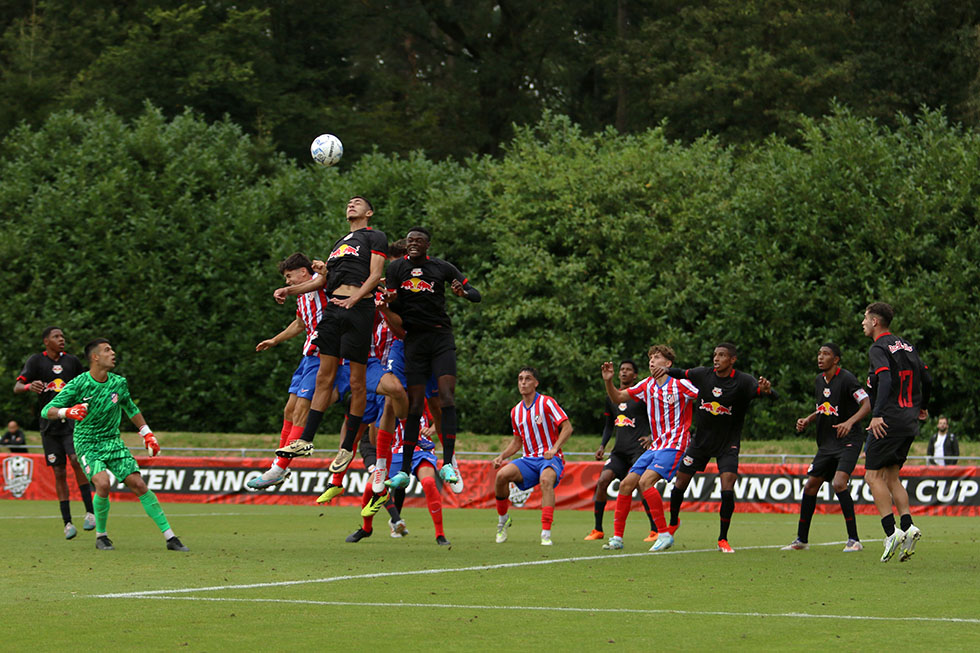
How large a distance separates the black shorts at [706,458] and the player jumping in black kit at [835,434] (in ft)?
3.00

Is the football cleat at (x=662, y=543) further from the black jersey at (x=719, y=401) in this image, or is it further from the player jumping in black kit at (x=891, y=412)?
the player jumping in black kit at (x=891, y=412)

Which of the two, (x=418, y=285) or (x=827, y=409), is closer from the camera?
(x=418, y=285)

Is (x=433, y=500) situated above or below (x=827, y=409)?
below

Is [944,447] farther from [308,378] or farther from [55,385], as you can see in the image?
[55,385]

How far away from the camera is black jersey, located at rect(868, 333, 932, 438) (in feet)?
44.4

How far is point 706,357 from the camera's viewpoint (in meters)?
35.5

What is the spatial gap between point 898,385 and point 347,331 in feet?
18.1

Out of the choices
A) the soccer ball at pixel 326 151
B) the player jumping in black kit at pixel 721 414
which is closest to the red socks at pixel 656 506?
the player jumping in black kit at pixel 721 414

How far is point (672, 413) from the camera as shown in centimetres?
1602

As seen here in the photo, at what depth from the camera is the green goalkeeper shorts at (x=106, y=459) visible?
14.7 meters

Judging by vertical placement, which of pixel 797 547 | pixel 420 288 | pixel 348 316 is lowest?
pixel 797 547

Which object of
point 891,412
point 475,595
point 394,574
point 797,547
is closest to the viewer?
point 475,595

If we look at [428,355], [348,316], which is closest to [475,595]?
[348,316]

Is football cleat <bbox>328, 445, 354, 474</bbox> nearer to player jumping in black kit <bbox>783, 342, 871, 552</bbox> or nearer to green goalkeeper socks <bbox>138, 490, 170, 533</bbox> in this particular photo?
green goalkeeper socks <bbox>138, 490, 170, 533</bbox>
